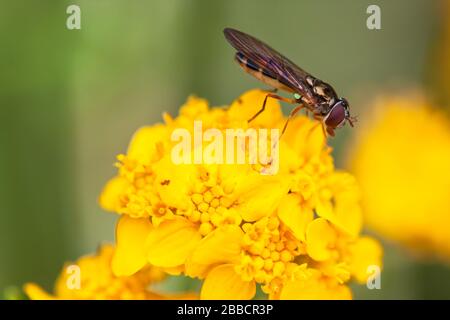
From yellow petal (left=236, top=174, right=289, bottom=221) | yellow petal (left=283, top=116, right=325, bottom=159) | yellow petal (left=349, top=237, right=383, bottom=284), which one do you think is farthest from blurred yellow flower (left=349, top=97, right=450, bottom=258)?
yellow petal (left=236, top=174, right=289, bottom=221)

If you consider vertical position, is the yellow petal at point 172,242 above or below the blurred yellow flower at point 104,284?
above

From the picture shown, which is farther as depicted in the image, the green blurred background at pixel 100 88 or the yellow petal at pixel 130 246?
the green blurred background at pixel 100 88

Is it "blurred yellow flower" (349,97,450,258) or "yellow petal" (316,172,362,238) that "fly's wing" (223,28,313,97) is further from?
"blurred yellow flower" (349,97,450,258)

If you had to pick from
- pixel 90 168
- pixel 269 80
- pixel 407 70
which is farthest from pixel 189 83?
pixel 269 80

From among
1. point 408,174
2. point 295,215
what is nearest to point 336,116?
point 295,215

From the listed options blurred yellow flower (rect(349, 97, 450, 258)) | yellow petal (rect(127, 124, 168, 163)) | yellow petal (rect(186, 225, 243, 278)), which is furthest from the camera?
blurred yellow flower (rect(349, 97, 450, 258))

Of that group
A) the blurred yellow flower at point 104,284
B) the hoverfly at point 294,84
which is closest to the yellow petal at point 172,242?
the blurred yellow flower at point 104,284

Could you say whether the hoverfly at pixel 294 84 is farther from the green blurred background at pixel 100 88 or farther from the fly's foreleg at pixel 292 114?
the green blurred background at pixel 100 88
